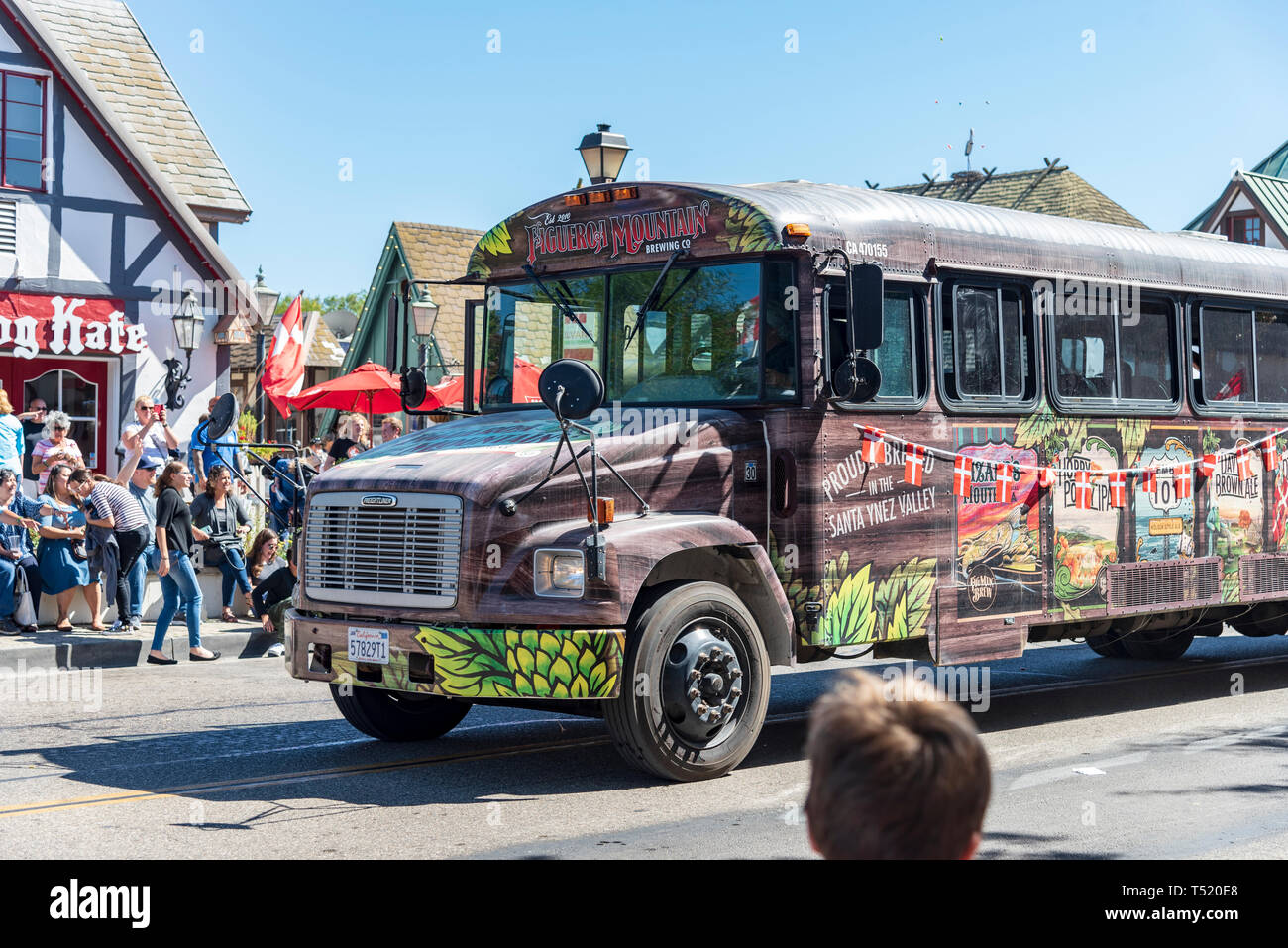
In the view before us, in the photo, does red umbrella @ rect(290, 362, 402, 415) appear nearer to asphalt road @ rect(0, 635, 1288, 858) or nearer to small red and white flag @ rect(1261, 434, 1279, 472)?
asphalt road @ rect(0, 635, 1288, 858)

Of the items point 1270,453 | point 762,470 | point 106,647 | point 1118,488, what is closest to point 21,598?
point 106,647

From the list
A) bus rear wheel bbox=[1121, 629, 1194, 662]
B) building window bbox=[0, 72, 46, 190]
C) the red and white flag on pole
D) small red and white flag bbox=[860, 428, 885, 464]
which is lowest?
bus rear wheel bbox=[1121, 629, 1194, 662]

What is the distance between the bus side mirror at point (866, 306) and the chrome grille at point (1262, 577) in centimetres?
448

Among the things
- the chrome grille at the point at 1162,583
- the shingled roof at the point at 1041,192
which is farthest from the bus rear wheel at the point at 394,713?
the shingled roof at the point at 1041,192

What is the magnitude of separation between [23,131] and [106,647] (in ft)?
32.9

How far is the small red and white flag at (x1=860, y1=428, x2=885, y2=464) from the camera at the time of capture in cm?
854

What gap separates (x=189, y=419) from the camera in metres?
21.8

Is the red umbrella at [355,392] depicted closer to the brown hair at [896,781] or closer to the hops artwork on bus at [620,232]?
the hops artwork on bus at [620,232]

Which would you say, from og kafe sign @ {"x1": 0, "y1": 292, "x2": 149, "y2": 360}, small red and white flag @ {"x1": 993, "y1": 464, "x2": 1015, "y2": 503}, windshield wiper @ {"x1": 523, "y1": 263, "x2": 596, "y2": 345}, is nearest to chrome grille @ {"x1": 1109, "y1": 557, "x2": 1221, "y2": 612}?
small red and white flag @ {"x1": 993, "y1": 464, "x2": 1015, "y2": 503}

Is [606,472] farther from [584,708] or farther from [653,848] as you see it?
[653,848]

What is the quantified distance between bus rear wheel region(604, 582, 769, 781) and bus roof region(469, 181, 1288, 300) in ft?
6.63

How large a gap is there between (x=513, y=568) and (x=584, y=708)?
100cm

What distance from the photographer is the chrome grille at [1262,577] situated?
36.3 feet

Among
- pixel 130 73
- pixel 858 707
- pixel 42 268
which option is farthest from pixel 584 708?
pixel 130 73
